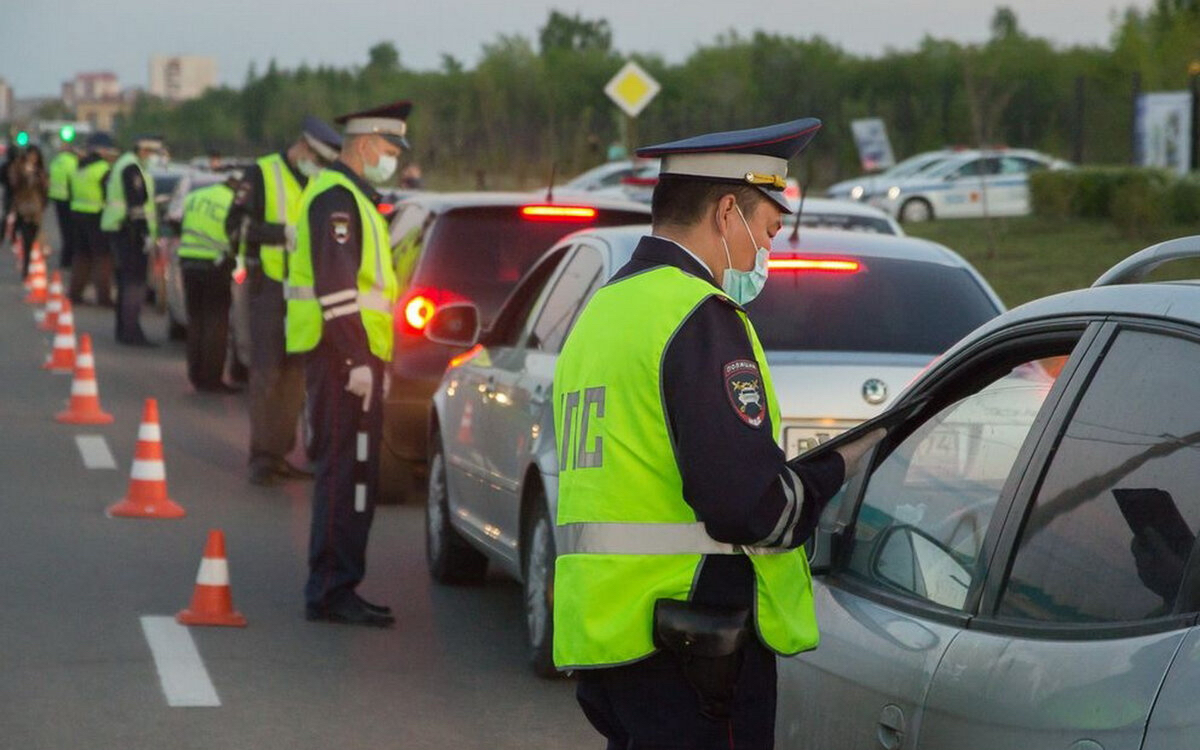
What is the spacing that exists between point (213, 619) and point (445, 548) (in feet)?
4.42

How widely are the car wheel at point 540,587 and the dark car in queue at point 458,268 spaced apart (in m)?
3.50

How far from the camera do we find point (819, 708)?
4016 mm

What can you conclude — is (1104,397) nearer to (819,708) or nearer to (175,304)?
(819,708)

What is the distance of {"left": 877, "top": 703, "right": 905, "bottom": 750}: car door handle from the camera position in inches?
144

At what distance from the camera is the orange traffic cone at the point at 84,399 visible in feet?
50.4

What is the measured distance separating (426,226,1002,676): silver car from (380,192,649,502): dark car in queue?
196 cm

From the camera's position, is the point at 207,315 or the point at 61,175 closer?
→ the point at 207,315

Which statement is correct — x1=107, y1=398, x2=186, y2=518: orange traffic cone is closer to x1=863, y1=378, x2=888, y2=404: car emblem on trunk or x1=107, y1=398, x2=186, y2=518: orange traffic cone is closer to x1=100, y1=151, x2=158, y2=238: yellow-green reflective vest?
x1=863, y1=378, x2=888, y2=404: car emblem on trunk

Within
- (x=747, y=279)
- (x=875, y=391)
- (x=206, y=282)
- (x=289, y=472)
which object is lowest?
(x=289, y=472)

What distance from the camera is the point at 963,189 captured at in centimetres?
4366

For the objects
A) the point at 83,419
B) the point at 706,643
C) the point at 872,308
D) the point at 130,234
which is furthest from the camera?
the point at 130,234

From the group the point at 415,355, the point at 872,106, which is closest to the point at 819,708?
the point at 415,355

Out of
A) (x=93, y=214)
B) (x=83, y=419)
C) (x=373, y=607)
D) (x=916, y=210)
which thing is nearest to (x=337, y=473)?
(x=373, y=607)

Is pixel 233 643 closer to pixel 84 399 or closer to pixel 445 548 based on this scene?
pixel 445 548
